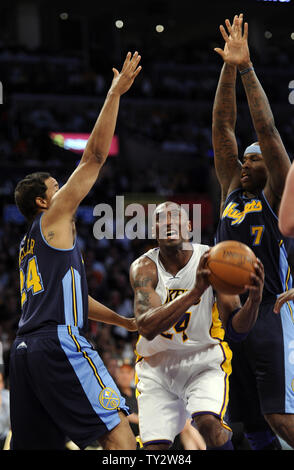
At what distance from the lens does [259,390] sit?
13.1ft

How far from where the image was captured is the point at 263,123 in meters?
4.13

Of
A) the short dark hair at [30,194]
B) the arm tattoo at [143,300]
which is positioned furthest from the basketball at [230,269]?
the short dark hair at [30,194]

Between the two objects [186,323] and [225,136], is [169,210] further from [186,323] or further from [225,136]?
[225,136]

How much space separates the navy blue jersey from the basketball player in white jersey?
0.28m

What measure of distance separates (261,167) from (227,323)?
1.12 meters

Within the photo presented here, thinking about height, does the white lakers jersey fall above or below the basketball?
below

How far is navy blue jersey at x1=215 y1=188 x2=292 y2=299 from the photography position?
4.15 metres

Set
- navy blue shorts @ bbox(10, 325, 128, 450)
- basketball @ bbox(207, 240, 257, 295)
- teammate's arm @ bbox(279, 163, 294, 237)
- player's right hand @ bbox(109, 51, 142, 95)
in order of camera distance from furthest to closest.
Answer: player's right hand @ bbox(109, 51, 142, 95), navy blue shorts @ bbox(10, 325, 128, 450), basketball @ bbox(207, 240, 257, 295), teammate's arm @ bbox(279, 163, 294, 237)

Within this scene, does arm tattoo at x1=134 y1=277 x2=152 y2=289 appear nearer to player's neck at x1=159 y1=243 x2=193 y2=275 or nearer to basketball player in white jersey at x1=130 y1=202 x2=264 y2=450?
basketball player in white jersey at x1=130 y1=202 x2=264 y2=450

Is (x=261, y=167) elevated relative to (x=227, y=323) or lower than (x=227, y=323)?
elevated

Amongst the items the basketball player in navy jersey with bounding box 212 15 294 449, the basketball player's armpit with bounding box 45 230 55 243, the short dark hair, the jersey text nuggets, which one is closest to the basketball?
the basketball player in navy jersey with bounding box 212 15 294 449
